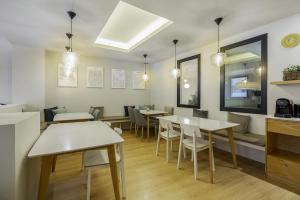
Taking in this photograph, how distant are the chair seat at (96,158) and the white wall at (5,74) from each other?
3950 millimetres

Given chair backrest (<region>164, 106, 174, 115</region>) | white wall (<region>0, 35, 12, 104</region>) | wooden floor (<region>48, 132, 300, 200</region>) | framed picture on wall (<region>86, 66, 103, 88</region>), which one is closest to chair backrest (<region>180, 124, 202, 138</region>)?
wooden floor (<region>48, 132, 300, 200</region>)

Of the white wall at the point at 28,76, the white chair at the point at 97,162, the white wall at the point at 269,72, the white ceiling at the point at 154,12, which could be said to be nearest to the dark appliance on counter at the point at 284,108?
the white wall at the point at 269,72

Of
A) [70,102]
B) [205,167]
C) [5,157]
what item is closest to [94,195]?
[5,157]

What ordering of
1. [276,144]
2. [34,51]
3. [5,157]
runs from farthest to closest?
1. [34,51]
2. [276,144]
3. [5,157]

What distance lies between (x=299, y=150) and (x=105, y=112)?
4895mm

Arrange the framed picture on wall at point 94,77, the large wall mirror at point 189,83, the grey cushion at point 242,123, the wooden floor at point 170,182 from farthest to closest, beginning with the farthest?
the framed picture on wall at point 94,77 → the large wall mirror at point 189,83 → the grey cushion at point 242,123 → the wooden floor at point 170,182

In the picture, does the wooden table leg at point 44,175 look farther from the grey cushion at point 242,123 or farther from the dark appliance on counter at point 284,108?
the grey cushion at point 242,123

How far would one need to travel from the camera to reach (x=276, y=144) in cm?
241

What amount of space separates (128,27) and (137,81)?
270 cm

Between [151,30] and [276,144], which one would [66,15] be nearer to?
[151,30]

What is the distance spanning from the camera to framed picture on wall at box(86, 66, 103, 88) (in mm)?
4926

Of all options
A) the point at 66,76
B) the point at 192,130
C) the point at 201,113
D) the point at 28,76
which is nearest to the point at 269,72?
the point at 201,113

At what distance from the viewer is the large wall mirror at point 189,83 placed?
13.1 feet

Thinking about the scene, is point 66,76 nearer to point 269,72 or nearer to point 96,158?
point 96,158
